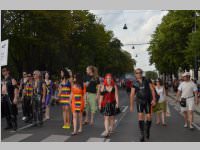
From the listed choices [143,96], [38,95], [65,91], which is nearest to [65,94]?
[65,91]

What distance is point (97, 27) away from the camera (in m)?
60.1

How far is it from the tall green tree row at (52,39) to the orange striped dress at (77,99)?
14291 mm

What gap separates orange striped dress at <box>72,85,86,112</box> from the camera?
12.1 meters

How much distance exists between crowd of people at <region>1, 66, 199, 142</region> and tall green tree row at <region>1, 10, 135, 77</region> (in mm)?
12564

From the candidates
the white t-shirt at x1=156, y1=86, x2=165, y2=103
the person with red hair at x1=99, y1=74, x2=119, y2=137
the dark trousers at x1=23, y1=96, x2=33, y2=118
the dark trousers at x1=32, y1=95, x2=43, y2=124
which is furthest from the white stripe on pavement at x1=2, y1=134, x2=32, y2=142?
the white t-shirt at x1=156, y1=86, x2=165, y2=103

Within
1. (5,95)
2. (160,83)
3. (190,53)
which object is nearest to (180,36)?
(190,53)

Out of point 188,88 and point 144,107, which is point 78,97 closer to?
point 144,107

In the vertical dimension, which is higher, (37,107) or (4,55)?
(4,55)

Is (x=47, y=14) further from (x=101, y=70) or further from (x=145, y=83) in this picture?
(x=101, y=70)

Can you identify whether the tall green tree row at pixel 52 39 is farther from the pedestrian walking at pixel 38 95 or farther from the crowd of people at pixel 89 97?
the crowd of people at pixel 89 97

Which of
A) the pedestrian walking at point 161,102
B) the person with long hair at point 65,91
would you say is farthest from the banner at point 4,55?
the pedestrian walking at point 161,102

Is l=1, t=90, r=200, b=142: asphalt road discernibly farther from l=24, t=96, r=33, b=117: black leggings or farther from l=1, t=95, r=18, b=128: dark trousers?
l=24, t=96, r=33, b=117: black leggings

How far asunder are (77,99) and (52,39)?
93.0 feet

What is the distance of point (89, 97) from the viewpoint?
1420 centimetres
